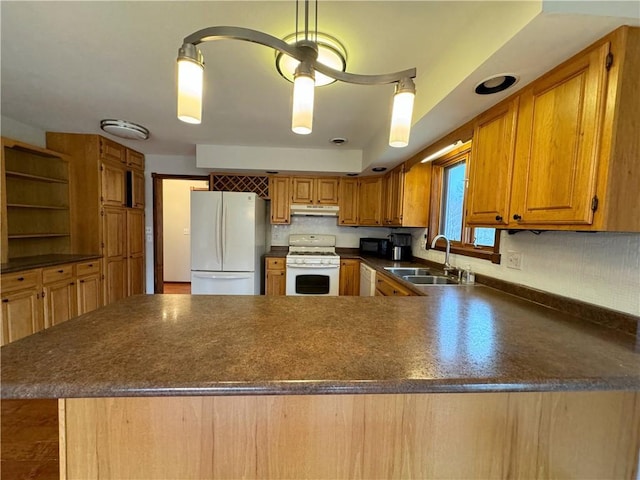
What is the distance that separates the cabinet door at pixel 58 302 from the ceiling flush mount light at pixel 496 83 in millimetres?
3639

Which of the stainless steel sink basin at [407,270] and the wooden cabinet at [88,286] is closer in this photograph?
the stainless steel sink basin at [407,270]

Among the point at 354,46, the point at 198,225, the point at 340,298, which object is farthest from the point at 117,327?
the point at 198,225

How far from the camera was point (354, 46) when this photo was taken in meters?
1.44

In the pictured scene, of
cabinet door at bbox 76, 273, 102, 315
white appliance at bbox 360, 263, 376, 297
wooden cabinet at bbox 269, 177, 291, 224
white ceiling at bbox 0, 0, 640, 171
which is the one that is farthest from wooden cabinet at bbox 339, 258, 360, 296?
cabinet door at bbox 76, 273, 102, 315

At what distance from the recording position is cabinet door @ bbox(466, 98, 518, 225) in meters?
1.34

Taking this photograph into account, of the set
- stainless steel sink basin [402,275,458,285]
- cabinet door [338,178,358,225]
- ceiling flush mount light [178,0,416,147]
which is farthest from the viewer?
cabinet door [338,178,358,225]

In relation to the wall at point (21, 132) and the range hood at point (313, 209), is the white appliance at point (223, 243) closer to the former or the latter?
the range hood at point (313, 209)

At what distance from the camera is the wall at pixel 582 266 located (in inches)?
41.9

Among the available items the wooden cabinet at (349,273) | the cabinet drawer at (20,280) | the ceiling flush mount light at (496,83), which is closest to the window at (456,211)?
the ceiling flush mount light at (496,83)

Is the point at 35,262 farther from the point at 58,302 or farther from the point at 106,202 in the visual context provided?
the point at 106,202

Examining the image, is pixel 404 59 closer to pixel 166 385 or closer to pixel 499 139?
pixel 499 139

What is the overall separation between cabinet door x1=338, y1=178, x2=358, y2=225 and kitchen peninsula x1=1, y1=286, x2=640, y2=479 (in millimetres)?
2934

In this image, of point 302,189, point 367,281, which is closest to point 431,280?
point 367,281

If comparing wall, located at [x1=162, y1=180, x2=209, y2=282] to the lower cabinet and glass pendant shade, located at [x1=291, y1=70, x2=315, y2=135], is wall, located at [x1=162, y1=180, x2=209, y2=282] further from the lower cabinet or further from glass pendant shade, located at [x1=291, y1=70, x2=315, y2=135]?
glass pendant shade, located at [x1=291, y1=70, x2=315, y2=135]
